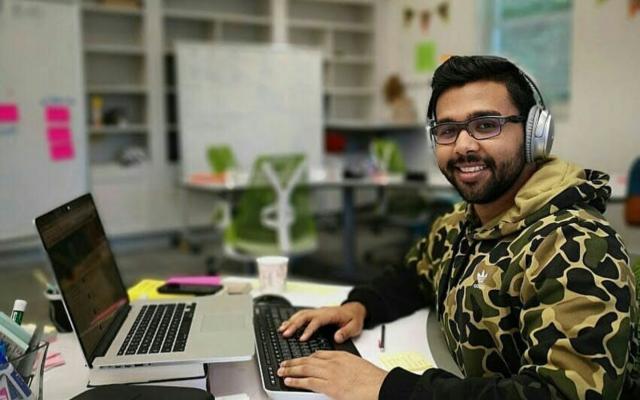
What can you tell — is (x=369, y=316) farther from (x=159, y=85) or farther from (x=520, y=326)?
(x=159, y=85)

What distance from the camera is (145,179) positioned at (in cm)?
555

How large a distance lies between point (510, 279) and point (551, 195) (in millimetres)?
157

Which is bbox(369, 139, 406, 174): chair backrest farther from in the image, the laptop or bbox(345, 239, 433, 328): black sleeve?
the laptop

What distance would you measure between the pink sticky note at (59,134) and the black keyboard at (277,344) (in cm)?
355

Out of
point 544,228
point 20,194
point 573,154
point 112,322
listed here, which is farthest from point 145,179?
point 544,228

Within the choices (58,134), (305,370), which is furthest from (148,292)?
(58,134)

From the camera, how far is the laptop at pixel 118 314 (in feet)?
3.26

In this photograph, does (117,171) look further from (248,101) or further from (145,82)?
(248,101)

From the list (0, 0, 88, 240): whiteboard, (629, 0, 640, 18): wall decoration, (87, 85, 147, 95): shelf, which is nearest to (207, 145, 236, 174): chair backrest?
(87, 85, 147, 95): shelf

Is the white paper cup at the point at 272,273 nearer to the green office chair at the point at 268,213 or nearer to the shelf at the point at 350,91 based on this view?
the green office chair at the point at 268,213

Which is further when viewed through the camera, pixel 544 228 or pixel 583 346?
pixel 544 228

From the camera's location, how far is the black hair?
103 centimetres

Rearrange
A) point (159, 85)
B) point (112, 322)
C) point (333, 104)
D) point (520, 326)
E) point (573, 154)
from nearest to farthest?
point (520, 326) → point (112, 322) → point (573, 154) → point (159, 85) → point (333, 104)

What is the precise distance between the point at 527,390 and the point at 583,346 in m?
0.10
